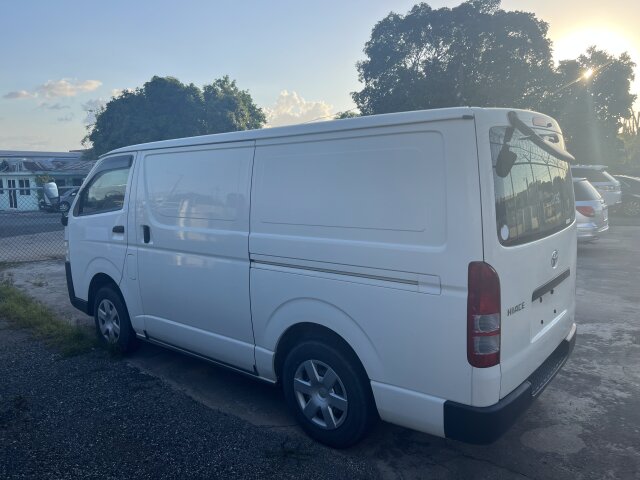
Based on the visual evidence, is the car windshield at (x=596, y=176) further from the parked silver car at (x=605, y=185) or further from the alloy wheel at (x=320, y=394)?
the alloy wheel at (x=320, y=394)

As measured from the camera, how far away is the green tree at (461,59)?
2462cm

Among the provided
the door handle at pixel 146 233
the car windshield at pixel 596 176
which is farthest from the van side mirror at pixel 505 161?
the car windshield at pixel 596 176

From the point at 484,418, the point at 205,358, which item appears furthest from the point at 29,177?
the point at 484,418

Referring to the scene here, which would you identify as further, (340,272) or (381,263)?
(340,272)

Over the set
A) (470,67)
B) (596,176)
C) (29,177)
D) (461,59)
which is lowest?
(596,176)

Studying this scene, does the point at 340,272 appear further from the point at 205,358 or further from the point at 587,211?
the point at 587,211

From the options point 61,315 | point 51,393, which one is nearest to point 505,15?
point 61,315

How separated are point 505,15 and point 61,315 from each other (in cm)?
2505

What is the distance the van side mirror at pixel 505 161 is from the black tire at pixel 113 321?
3.94 meters

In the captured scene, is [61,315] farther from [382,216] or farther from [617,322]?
[617,322]

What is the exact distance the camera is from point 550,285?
3.46m

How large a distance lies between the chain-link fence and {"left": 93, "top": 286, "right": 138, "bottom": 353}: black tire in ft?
24.5

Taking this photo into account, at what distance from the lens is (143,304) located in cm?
501

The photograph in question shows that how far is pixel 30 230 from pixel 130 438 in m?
18.2
